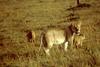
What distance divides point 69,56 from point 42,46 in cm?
100

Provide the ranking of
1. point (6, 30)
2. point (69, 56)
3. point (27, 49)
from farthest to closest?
point (6, 30)
point (27, 49)
point (69, 56)

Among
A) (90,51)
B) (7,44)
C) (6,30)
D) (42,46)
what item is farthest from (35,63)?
(6,30)

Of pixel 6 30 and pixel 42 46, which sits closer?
pixel 42 46

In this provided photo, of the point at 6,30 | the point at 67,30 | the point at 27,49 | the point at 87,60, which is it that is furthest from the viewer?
the point at 6,30

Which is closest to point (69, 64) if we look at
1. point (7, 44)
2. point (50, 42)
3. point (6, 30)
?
point (50, 42)

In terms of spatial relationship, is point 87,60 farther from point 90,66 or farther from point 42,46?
point 42,46

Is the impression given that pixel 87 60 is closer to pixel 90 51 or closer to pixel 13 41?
pixel 90 51

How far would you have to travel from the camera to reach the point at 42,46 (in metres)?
9.58

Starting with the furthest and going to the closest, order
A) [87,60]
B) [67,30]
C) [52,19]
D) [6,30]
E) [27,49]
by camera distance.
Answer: [52,19], [6,30], [27,49], [67,30], [87,60]

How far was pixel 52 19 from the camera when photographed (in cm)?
1911

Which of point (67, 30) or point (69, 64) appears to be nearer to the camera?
point (69, 64)

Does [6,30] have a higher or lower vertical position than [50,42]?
lower

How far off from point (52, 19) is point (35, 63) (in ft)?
35.8

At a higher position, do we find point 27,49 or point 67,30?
point 67,30
